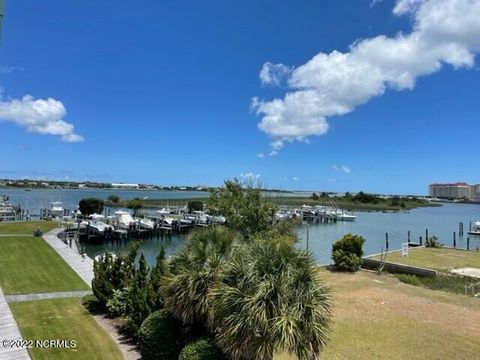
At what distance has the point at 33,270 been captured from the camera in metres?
19.6

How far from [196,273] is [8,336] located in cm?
639

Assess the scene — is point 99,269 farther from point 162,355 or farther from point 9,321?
point 162,355

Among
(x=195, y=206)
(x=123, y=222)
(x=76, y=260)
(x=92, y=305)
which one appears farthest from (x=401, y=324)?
(x=195, y=206)

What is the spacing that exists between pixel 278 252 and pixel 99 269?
27.7 ft

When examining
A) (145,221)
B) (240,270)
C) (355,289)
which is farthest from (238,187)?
(145,221)

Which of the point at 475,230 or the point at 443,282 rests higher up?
the point at 443,282

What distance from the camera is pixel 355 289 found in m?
19.7

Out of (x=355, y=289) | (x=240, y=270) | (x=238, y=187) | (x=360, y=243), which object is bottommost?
(x=355, y=289)

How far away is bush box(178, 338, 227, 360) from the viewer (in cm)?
768

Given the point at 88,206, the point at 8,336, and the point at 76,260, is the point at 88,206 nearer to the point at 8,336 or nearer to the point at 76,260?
the point at 76,260

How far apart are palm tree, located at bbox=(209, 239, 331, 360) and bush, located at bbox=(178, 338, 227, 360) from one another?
372 mm

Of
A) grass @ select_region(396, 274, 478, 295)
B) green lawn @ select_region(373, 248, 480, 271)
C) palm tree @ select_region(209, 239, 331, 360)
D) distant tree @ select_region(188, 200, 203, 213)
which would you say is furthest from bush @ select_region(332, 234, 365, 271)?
distant tree @ select_region(188, 200, 203, 213)

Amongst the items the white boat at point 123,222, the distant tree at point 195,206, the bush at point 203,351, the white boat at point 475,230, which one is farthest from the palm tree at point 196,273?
the white boat at point 475,230

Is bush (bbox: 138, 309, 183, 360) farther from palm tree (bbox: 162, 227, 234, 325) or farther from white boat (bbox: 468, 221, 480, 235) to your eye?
white boat (bbox: 468, 221, 480, 235)
